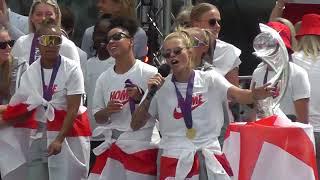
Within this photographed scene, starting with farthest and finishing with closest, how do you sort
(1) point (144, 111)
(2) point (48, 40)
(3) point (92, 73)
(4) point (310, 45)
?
(3) point (92, 73) → (4) point (310, 45) → (2) point (48, 40) → (1) point (144, 111)

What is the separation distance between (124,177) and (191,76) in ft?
3.08

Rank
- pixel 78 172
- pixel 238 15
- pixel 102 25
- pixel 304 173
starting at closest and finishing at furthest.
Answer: pixel 304 173 → pixel 78 172 → pixel 102 25 → pixel 238 15

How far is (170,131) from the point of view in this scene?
509 cm

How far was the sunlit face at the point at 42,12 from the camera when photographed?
6.19m

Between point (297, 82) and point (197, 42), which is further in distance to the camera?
point (297, 82)

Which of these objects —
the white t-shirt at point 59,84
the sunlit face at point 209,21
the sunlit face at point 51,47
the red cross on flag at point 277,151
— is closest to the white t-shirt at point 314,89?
the sunlit face at point 209,21

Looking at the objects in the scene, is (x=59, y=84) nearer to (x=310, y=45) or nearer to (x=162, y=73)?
(x=162, y=73)

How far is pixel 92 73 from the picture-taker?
263 inches

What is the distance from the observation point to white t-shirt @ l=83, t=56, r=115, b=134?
21.7 feet

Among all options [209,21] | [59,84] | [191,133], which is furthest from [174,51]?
[209,21]

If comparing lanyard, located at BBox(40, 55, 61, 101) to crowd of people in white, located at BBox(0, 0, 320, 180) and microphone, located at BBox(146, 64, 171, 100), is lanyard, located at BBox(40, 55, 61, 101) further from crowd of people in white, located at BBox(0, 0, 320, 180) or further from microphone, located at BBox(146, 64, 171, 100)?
microphone, located at BBox(146, 64, 171, 100)

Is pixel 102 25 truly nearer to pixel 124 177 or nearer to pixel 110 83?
pixel 110 83

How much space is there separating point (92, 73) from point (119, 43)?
3.95 feet

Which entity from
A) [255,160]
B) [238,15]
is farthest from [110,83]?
[238,15]
